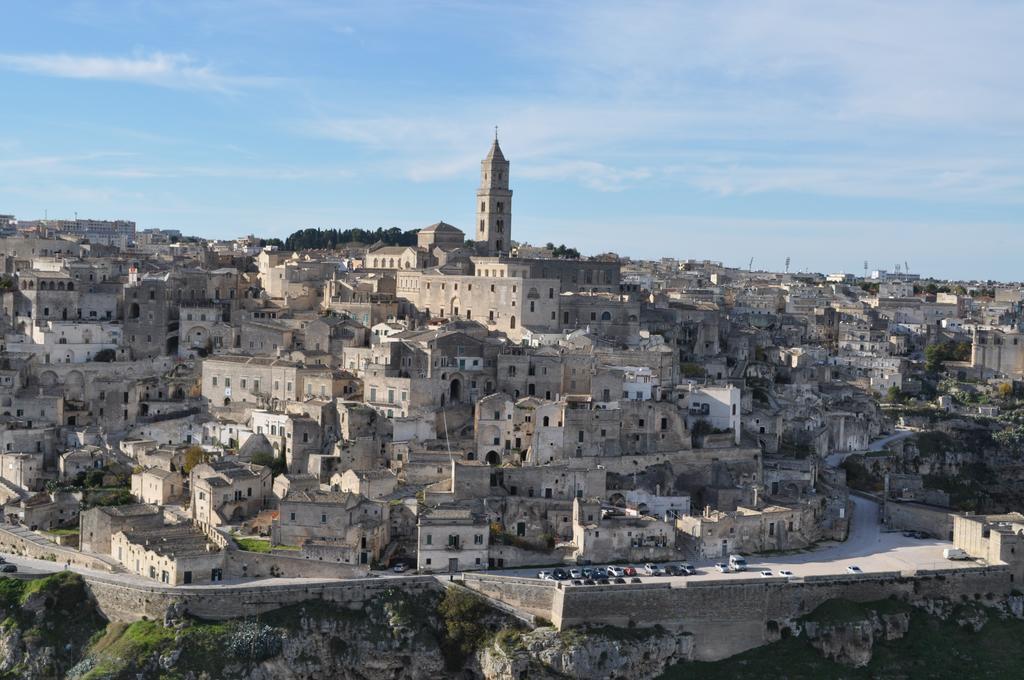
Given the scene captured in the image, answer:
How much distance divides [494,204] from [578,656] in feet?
116

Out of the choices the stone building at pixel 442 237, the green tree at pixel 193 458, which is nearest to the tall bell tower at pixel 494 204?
the stone building at pixel 442 237

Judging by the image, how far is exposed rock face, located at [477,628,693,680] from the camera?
3391 centimetres

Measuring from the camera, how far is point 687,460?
146 feet

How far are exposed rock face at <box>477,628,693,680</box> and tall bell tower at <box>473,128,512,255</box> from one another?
3305 cm

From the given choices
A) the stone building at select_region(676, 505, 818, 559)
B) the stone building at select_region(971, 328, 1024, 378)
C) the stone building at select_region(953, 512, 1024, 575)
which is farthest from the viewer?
the stone building at select_region(971, 328, 1024, 378)

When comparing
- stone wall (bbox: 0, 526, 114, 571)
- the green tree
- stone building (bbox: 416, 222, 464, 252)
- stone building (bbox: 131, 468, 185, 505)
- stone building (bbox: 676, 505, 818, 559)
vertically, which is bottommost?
stone wall (bbox: 0, 526, 114, 571)

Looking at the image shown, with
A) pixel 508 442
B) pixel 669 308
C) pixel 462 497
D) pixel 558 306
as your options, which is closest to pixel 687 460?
pixel 508 442

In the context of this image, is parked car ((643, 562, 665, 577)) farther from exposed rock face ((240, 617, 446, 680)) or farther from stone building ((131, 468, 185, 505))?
stone building ((131, 468, 185, 505))

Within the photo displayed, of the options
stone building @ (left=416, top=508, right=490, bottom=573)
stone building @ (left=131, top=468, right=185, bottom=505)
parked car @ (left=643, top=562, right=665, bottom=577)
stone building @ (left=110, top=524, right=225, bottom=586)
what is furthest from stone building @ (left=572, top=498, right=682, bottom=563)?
stone building @ (left=131, top=468, right=185, bottom=505)

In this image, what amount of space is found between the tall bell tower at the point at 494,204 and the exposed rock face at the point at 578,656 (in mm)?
33047

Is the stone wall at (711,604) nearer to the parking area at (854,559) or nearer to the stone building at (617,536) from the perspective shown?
the parking area at (854,559)

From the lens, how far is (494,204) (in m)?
65.6

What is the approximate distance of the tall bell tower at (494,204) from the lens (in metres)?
65.5

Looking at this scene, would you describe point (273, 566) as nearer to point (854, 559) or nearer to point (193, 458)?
point (193, 458)
